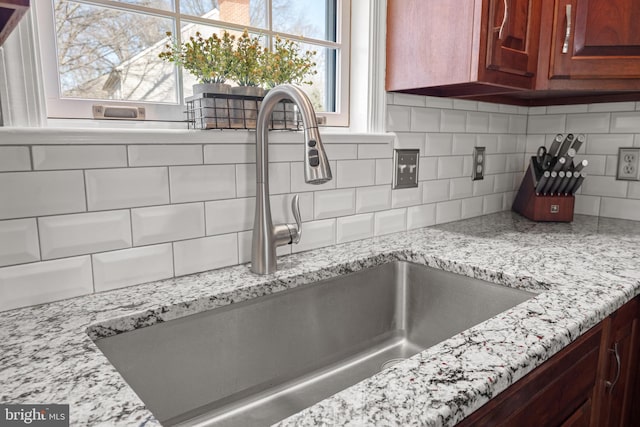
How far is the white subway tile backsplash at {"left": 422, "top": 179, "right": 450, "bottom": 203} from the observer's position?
1539 millimetres

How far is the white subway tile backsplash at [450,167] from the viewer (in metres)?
1.57

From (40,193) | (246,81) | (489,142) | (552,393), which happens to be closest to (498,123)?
(489,142)

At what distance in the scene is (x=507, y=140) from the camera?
73.0 inches

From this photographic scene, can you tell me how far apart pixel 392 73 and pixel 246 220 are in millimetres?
669

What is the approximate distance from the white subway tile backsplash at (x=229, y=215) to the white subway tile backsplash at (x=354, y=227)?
0.31 metres

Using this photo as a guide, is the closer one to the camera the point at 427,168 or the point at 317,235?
the point at 317,235

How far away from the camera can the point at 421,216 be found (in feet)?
5.04

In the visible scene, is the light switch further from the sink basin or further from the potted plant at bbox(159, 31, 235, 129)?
the potted plant at bbox(159, 31, 235, 129)

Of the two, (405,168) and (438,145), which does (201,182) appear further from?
(438,145)

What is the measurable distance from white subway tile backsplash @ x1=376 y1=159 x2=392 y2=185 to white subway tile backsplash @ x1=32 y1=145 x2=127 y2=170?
2.48ft

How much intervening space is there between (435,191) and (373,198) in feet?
1.05

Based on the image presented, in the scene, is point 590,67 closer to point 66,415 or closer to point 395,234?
point 395,234

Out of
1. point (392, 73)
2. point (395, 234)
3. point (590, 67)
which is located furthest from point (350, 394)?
point (590, 67)

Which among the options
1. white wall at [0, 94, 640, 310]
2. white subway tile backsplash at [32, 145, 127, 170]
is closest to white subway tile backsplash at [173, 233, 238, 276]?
white wall at [0, 94, 640, 310]
